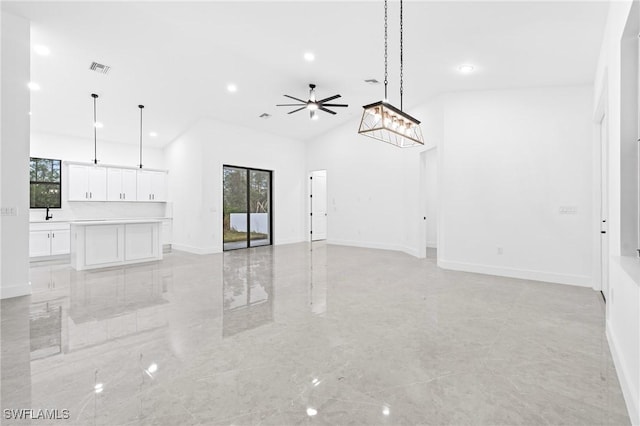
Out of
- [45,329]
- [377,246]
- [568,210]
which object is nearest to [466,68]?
[568,210]

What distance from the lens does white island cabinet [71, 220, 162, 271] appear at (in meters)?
5.84

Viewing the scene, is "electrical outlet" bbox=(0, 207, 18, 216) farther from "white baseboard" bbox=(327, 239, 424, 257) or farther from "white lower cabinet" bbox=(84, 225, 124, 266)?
"white baseboard" bbox=(327, 239, 424, 257)

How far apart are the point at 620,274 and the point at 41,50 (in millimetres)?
7346

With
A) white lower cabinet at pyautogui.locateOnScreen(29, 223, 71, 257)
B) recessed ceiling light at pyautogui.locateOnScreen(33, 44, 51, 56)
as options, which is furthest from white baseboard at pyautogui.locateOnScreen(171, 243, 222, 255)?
recessed ceiling light at pyautogui.locateOnScreen(33, 44, 51, 56)

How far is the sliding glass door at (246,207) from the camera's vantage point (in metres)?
8.60

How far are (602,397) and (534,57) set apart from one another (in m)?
4.07

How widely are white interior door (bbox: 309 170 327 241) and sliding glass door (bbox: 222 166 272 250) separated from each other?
1702 mm

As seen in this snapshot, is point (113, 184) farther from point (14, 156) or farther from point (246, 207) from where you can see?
point (14, 156)

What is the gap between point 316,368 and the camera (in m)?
2.25

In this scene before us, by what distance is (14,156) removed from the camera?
411 centimetres

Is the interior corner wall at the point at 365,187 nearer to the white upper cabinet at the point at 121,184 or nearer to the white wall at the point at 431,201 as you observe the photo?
the white wall at the point at 431,201

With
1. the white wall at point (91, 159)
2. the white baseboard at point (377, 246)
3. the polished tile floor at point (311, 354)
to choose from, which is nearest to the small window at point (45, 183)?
the white wall at point (91, 159)

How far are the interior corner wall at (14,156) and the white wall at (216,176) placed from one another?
3.80 metres

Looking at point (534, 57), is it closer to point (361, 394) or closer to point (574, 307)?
point (574, 307)
